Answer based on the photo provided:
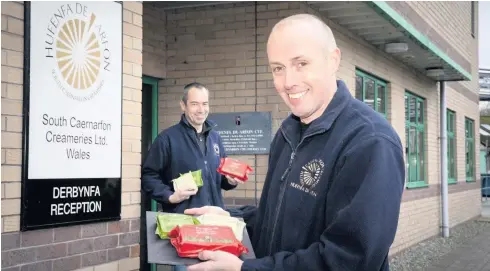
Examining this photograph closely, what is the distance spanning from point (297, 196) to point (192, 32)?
4884 mm

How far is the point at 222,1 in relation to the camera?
6.09m

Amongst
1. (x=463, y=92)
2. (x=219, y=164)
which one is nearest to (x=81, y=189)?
(x=219, y=164)

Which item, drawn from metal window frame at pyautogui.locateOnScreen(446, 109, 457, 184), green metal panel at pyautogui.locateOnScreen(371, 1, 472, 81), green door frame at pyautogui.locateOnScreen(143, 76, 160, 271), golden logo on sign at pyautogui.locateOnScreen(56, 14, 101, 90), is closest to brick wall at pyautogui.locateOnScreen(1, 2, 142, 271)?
golden logo on sign at pyautogui.locateOnScreen(56, 14, 101, 90)

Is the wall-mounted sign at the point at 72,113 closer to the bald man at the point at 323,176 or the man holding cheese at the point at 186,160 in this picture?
the man holding cheese at the point at 186,160

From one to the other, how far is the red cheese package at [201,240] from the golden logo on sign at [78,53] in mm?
1838

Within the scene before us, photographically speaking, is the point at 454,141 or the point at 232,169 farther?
the point at 454,141

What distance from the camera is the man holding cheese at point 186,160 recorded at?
436cm

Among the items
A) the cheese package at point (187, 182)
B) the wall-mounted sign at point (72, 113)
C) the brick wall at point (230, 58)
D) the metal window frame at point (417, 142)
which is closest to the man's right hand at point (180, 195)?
the cheese package at point (187, 182)

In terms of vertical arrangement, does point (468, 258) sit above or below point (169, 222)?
below

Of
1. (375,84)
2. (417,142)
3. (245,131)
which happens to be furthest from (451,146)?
(245,131)

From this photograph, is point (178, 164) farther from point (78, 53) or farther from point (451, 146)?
point (451, 146)

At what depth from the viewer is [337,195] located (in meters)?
1.74

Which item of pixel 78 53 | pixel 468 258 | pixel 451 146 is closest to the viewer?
pixel 78 53

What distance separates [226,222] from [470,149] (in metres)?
16.6
